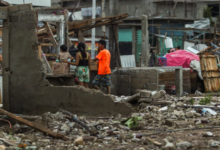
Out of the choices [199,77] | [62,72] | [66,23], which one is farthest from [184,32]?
[62,72]

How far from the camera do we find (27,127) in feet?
21.0

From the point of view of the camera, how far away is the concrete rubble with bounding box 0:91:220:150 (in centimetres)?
518

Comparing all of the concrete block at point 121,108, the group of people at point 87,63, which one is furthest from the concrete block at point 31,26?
A: the concrete block at point 121,108

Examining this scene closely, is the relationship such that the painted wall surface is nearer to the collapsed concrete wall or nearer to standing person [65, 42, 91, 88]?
standing person [65, 42, 91, 88]

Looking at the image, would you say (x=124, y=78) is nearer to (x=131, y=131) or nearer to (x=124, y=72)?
(x=124, y=72)

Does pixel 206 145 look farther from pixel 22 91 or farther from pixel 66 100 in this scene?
pixel 22 91

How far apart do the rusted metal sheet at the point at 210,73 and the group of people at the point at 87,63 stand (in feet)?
16.8

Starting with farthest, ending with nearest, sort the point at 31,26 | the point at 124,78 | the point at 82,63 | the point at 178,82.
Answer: the point at 178,82
the point at 124,78
the point at 82,63
the point at 31,26

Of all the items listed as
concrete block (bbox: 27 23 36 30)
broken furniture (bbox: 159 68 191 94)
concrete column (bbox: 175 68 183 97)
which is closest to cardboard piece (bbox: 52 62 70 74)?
concrete block (bbox: 27 23 36 30)

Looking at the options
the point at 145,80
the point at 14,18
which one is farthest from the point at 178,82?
the point at 14,18

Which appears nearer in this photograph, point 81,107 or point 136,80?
point 81,107

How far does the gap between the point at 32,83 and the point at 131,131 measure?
245 cm

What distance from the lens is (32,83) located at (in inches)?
302

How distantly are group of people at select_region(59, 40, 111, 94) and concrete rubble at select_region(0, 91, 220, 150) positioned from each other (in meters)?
1.68
